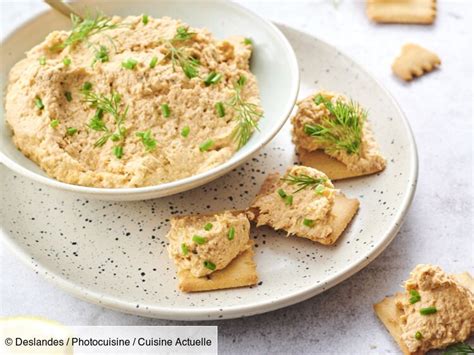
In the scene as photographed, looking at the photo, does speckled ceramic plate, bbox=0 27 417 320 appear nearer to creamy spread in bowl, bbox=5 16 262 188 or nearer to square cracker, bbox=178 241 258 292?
square cracker, bbox=178 241 258 292

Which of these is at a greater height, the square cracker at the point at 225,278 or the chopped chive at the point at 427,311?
the square cracker at the point at 225,278

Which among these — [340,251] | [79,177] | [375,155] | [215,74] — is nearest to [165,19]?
[215,74]

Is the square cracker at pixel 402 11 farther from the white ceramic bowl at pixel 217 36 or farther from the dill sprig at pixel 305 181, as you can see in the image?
the dill sprig at pixel 305 181

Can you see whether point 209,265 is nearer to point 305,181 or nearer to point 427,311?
point 305,181

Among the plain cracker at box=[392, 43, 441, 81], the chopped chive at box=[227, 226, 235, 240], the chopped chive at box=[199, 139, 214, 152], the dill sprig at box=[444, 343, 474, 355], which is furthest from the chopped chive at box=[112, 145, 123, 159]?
the plain cracker at box=[392, 43, 441, 81]

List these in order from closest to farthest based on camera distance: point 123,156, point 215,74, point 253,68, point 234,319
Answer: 1. point 234,319
2. point 123,156
3. point 215,74
4. point 253,68

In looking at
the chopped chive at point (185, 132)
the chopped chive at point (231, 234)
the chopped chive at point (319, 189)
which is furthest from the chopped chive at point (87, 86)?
the chopped chive at point (319, 189)

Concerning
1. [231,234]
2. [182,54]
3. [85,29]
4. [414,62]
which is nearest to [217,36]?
[182,54]

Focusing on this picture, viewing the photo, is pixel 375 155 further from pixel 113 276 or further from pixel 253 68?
pixel 113 276
